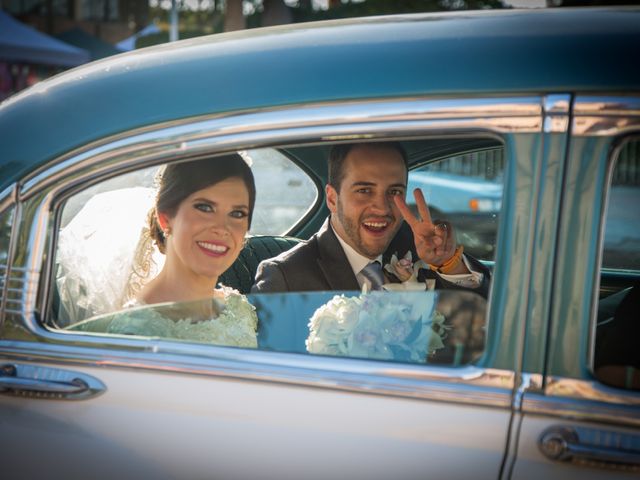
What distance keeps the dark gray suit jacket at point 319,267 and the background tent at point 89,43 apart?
20.7 metres

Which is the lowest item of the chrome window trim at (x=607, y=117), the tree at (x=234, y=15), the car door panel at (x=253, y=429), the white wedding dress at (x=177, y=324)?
the car door panel at (x=253, y=429)

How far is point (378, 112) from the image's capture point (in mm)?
1628

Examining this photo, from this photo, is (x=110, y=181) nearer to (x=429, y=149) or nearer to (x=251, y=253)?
(x=251, y=253)

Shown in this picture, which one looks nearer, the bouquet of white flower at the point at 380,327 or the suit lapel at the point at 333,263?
the bouquet of white flower at the point at 380,327

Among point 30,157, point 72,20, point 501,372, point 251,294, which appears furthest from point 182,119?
point 72,20

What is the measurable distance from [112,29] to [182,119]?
3364cm

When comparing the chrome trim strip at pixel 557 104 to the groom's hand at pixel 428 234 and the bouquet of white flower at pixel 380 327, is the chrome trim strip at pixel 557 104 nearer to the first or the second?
the bouquet of white flower at pixel 380 327

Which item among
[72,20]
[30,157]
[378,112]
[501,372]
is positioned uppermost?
[72,20]

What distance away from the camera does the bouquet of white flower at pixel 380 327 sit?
5.74 ft

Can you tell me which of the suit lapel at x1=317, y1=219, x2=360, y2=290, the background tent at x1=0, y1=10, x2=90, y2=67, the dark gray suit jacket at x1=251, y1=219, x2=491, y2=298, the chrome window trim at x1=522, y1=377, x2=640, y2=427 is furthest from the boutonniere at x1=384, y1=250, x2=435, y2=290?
the background tent at x1=0, y1=10, x2=90, y2=67

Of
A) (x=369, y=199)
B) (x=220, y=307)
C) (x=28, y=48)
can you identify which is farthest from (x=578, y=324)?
(x=28, y=48)

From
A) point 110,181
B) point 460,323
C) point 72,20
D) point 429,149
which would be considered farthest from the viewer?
point 72,20

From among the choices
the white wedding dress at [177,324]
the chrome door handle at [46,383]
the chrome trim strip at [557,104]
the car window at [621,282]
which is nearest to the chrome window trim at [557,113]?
the chrome trim strip at [557,104]

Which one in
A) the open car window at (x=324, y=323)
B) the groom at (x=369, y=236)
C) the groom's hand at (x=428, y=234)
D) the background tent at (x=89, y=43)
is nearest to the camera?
the open car window at (x=324, y=323)
